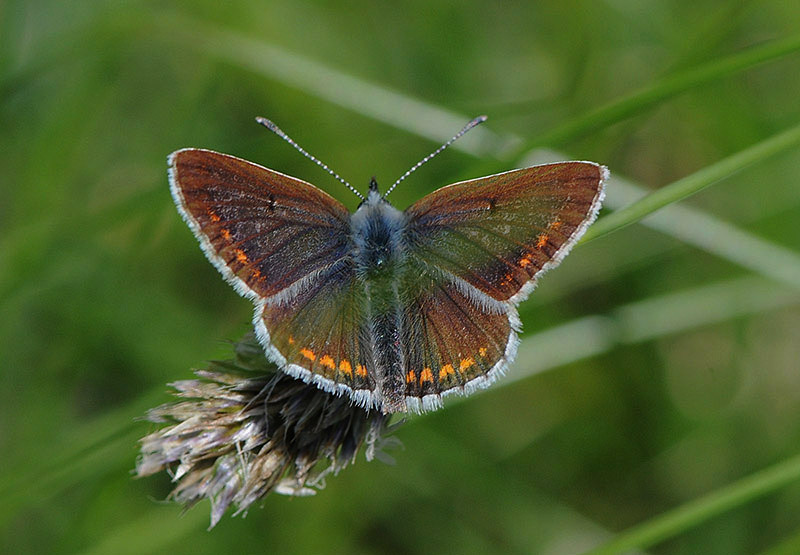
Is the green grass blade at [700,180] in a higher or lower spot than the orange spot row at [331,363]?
higher

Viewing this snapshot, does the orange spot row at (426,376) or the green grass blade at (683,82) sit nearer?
the green grass blade at (683,82)

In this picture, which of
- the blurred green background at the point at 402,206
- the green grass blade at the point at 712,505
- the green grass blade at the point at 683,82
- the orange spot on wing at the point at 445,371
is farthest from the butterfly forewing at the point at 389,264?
the blurred green background at the point at 402,206

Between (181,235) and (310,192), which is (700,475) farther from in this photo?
(181,235)

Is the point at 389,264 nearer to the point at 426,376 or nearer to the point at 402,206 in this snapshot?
the point at 426,376

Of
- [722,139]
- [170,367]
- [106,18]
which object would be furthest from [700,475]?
[106,18]

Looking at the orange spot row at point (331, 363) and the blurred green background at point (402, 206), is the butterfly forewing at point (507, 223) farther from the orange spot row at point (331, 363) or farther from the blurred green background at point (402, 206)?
the blurred green background at point (402, 206)

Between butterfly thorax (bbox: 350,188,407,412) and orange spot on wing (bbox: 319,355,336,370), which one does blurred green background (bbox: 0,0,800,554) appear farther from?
orange spot on wing (bbox: 319,355,336,370)
